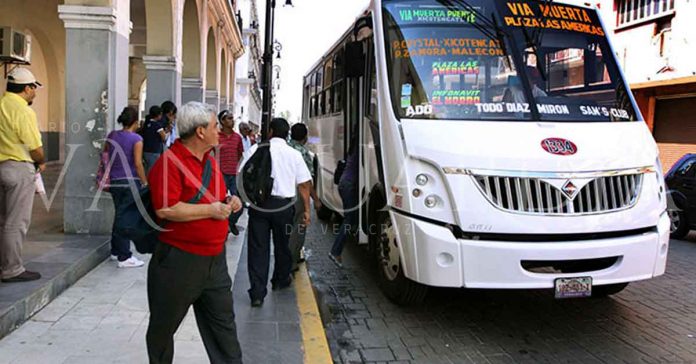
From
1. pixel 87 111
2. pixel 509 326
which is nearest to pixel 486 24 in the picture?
pixel 509 326

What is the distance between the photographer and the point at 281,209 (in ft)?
17.0

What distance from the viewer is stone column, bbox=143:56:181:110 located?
1073cm

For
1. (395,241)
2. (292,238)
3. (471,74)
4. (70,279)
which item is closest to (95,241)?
(70,279)

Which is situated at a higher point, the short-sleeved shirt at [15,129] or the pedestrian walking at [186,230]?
the short-sleeved shirt at [15,129]

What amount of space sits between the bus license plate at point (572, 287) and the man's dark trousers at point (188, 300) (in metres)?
2.60

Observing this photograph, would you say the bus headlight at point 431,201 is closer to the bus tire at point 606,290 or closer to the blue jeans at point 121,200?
the bus tire at point 606,290

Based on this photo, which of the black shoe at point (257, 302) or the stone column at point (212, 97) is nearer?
the black shoe at point (257, 302)

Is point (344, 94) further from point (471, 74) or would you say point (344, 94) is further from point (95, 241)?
point (95, 241)

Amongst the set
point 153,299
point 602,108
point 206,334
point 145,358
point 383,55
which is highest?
point 383,55

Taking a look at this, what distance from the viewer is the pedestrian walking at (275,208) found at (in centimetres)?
517

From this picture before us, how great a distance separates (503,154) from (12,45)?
11044mm

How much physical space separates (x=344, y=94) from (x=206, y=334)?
5096mm

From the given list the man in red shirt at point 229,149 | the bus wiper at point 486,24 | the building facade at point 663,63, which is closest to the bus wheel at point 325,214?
the man in red shirt at point 229,149

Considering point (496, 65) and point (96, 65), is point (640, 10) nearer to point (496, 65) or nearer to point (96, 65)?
point (496, 65)
